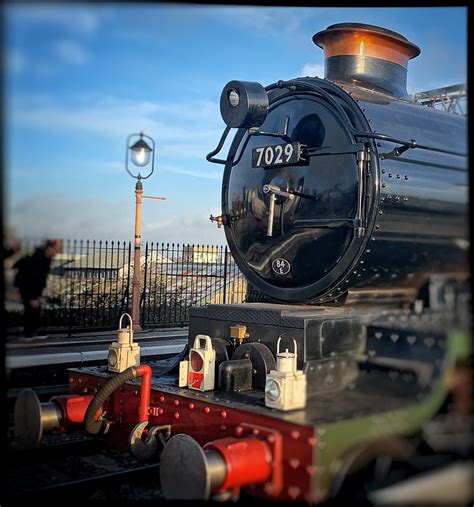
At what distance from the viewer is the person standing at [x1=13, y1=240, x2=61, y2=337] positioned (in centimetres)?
200

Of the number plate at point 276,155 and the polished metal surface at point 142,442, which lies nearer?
the polished metal surface at point 142,442

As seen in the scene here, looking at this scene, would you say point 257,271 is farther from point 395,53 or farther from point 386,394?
point 386,394

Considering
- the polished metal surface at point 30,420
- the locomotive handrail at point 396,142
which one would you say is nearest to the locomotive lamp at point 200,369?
the polished metal surface at point 30,420

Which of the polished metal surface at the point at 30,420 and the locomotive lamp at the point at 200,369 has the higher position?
the locomotive lamp at the point at 200,369

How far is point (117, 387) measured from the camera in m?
3.46

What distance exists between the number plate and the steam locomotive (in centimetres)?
1

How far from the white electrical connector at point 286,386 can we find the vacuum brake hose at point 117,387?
0.90 metres

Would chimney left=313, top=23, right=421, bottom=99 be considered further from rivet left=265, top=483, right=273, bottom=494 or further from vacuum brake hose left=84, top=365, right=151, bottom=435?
rivet left=265, top=483, right=273, bottom=494

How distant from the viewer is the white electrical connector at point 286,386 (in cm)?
286

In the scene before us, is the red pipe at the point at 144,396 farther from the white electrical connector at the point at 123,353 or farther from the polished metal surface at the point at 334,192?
the polished metal surface at the point at 334,192

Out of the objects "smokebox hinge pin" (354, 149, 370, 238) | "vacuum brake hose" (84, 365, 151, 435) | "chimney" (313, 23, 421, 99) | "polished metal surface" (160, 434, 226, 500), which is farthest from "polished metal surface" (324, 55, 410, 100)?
"polished metal surface" (160, 434, 226, 500)

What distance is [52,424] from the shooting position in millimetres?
3555

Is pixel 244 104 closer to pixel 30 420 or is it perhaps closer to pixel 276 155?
pixel 276 155

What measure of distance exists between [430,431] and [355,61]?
328 cm
